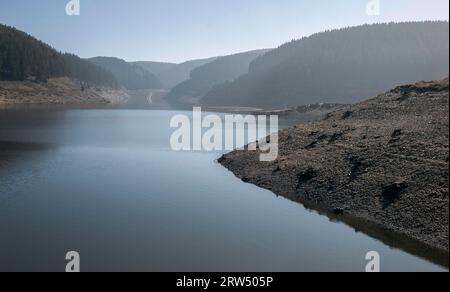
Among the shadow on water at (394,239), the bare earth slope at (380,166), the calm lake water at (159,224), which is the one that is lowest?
→ the shadow on water at (394,239)

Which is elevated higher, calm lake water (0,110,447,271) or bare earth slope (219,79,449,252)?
bare earth slope (219,79,449,252)

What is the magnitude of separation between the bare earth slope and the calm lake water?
3.04m

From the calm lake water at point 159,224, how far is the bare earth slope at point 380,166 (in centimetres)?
304

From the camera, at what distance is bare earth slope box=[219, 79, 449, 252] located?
36.8 meters

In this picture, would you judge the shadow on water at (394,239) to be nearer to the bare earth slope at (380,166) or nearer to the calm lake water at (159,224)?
the bare earth slope at (380,166)

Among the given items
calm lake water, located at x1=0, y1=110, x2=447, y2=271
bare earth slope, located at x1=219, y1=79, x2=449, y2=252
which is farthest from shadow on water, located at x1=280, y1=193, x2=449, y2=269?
calm lake water, located at x1=0, y1=110, x2=447, y2=271

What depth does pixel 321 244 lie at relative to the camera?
32688 millimetres

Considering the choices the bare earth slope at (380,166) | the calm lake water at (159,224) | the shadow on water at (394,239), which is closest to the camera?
the calm lake water at (159,224)

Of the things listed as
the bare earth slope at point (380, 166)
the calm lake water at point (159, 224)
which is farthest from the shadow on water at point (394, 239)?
the calm lake water at point (159, 224)

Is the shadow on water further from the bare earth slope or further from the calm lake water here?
the calm lake water

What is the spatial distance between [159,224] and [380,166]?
946 inches

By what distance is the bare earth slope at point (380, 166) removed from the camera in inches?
1447
